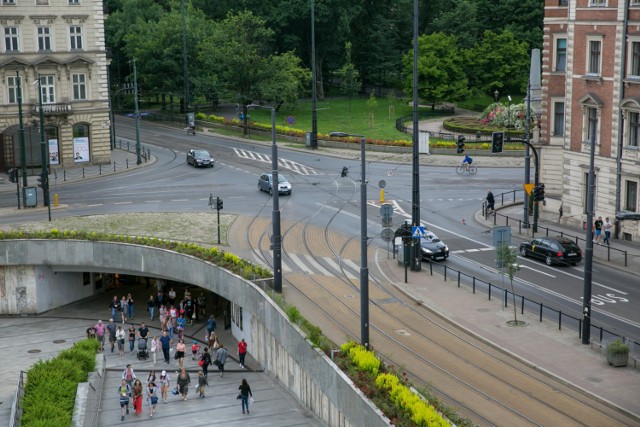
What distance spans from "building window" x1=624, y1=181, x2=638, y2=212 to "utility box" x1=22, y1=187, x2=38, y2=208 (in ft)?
122

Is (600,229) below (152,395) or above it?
above

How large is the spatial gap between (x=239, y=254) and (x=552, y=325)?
1789 centimetres

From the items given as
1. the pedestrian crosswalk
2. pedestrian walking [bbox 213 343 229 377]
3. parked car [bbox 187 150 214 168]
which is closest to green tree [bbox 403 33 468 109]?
the pedestrian crosswalk

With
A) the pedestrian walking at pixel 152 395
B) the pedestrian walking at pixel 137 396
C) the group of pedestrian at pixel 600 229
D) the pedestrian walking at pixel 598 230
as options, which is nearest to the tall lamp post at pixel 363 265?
the pedestrian walking at pixel 152 395

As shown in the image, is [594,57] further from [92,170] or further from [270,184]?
[92,170]

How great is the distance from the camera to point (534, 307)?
149 ft

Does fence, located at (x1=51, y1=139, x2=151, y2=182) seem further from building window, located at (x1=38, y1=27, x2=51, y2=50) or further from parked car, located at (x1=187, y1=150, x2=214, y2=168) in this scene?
building window, located at (x1=38, y1=27, x2=51, y2=50)

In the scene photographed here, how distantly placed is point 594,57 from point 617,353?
28.1 metres

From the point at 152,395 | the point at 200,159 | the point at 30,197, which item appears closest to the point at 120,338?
the point at 152,395

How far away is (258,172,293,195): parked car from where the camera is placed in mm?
70000

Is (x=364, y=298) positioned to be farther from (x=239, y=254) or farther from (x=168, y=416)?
(x=239, y=254)

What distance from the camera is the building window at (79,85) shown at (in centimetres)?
8338

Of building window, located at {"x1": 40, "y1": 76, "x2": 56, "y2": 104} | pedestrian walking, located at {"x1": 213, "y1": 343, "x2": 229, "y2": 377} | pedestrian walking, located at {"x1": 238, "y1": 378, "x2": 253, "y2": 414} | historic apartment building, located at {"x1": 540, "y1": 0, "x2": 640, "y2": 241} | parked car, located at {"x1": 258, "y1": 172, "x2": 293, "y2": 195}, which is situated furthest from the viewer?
building window, located at {"x1": 40, "y1": 76, "x2": 56, "y2": 104}

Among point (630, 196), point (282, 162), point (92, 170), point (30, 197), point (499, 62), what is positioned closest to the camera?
point (630, 196)
